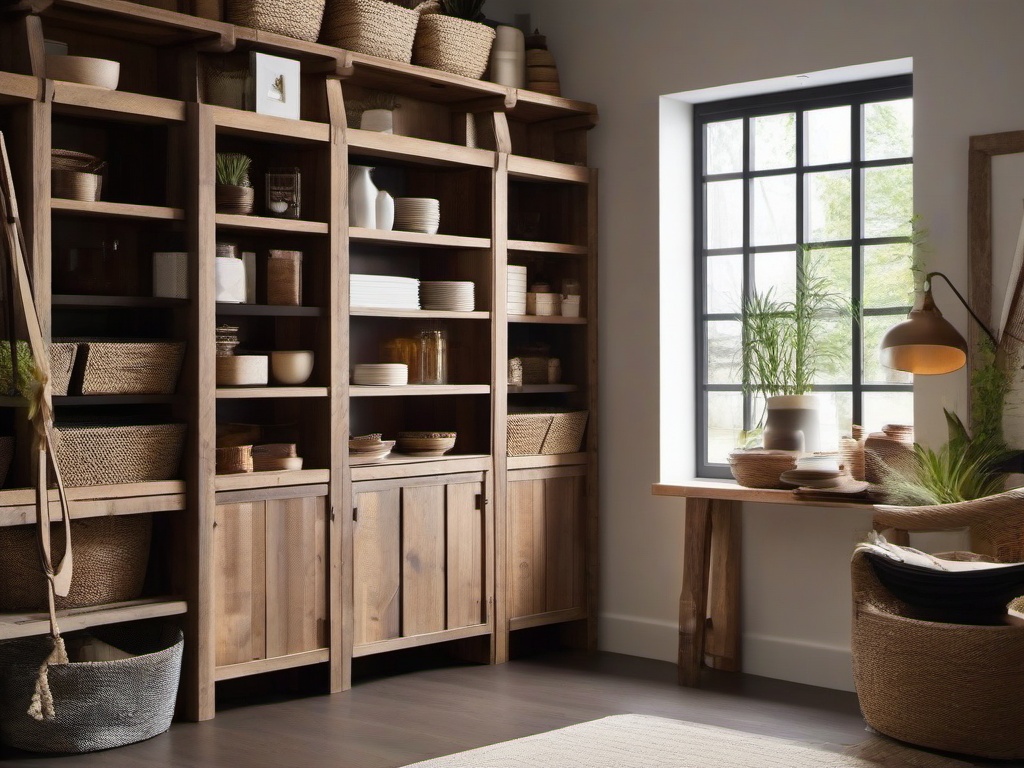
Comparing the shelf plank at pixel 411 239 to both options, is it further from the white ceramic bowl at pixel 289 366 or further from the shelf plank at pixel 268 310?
the white ceramic bowl at pixel 289 366

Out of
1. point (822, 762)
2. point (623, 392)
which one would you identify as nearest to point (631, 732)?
point (822, 762)

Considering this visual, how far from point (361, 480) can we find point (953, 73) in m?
2.64

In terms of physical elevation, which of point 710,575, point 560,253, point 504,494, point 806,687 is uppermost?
point 560,253

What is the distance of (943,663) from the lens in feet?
12.5

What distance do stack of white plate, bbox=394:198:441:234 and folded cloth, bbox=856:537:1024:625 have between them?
2.14m

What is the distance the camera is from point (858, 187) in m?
5.13

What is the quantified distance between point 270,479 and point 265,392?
0.31m

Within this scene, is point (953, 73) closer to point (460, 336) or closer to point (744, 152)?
point (744, 152)

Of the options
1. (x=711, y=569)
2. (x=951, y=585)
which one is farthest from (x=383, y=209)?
(x=951, y=585)

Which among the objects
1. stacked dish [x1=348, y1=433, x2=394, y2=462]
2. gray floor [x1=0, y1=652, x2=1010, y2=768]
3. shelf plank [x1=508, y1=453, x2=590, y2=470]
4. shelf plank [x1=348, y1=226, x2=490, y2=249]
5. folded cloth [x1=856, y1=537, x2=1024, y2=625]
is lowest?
gray floor [x1=0, y1=652, x2=1010, y2=768]

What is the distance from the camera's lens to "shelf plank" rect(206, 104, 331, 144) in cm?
436

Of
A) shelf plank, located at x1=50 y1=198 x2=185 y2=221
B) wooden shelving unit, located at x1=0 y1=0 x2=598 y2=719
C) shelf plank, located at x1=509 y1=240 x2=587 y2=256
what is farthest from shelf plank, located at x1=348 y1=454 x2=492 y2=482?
shelf plank, located at x1=50 y1=198 x2=185 y2=221

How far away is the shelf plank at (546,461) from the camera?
533 centimetres

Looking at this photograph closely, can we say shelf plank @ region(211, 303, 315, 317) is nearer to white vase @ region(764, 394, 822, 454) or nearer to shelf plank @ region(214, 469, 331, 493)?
shelf plank @ region(214, 469, 331, 493)
